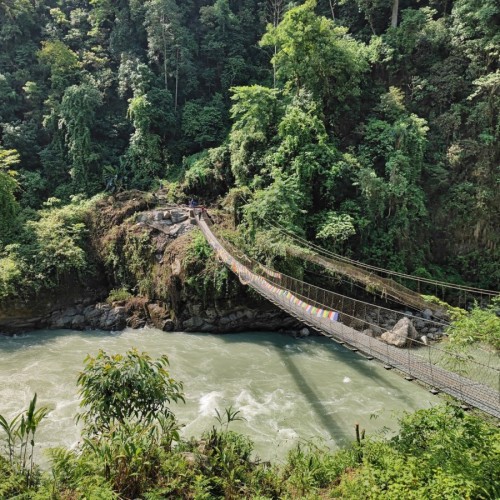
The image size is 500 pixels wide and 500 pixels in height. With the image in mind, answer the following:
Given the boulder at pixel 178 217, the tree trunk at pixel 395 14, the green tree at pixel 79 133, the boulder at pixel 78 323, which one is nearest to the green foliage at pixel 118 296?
the boulder at pixel 78 323

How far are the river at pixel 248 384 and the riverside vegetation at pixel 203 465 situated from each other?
1248 mm

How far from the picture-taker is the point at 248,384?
7109 mm

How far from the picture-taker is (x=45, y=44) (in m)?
16.3

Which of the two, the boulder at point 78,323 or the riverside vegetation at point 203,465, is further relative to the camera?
the boulder at point 78,323

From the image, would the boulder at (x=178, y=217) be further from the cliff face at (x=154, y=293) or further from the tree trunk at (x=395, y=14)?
the tree trunk at (x=395, y=14)

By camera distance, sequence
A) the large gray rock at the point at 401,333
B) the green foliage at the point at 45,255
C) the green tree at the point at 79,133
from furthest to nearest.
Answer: the green tree at the point at 79,133
the green foliage at the point at 45,255
the large gray rock at the point at 401,333

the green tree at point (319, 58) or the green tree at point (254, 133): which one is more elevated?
the green tree at point (319, 58)

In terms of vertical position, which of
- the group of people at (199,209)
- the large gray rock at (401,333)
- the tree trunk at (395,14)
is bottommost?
the large gray rock at (401,333)

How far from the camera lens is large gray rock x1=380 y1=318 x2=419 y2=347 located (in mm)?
7786

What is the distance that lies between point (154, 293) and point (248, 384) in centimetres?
427

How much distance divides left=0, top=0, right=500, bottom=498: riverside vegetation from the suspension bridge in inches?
29.1

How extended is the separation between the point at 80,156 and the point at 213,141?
5.04m

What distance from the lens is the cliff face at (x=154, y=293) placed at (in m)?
9.65

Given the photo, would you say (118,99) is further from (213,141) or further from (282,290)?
(282,290)
